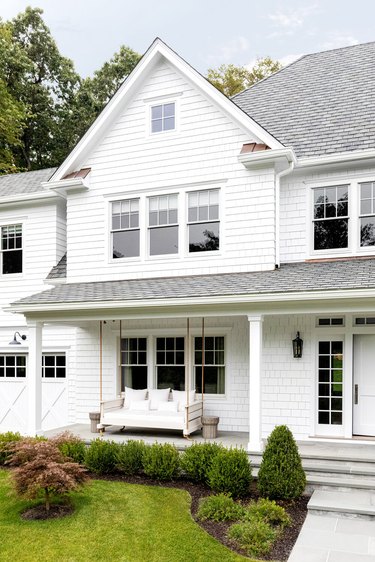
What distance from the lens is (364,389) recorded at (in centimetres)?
1037

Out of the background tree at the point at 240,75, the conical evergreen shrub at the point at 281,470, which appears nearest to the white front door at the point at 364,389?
the conical evergreen shrub at the point at 281,470

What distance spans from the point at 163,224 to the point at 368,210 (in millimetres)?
4440

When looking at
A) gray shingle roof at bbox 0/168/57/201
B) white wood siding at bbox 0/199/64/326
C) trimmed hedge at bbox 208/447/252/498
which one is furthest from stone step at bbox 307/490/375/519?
gray shingle roof at bbox 0/168/57/201

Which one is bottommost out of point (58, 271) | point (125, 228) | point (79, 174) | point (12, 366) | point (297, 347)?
point (12, 366)

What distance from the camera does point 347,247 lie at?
10969mm

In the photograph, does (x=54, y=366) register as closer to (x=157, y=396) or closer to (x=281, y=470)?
(x=157, y=396)

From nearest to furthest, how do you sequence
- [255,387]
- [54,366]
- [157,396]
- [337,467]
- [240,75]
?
1. [337,467]
2. [255,387]
3. [157,396]
4. [54,366]
5. [240,75]

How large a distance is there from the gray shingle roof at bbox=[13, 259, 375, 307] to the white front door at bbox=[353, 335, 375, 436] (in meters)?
1.57

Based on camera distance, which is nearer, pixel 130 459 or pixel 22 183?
pixel 130 459

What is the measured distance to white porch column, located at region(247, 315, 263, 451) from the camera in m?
9.41

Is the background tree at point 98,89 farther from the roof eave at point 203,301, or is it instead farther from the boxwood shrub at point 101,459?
the boxwood shrub at point 101,459

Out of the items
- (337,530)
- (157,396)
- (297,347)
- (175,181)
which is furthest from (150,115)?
(337,530)

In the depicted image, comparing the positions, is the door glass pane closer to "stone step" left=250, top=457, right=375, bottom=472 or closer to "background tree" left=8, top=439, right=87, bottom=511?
"stone step" left=250, top=457, right=375, bottom=472

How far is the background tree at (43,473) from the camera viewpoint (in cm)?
750
